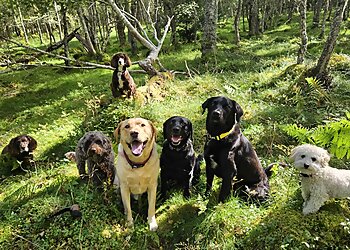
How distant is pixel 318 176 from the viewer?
348 cm

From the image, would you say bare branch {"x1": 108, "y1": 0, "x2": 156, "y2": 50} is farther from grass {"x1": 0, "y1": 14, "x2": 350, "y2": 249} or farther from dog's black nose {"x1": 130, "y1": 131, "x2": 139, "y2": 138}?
dog's black nose {"x1": 130, "y1": 131, "x2": 139, "y2": 138}

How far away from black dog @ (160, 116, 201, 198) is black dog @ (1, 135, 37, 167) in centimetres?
367

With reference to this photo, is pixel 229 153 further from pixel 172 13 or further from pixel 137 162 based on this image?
pixel 172 13

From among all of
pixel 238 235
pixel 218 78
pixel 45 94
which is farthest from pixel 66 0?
pixel 238 235

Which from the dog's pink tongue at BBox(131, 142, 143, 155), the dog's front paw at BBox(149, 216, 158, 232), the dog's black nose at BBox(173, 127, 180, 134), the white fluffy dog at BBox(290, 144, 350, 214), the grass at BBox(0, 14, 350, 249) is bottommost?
the dog's front paw at BBox(149, 216, 158, 232)

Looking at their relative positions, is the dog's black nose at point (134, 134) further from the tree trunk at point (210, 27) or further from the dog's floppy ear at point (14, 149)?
the tree trunk at point (210, 27)

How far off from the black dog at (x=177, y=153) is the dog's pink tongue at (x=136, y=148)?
501 mm

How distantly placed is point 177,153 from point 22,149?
4.00 m

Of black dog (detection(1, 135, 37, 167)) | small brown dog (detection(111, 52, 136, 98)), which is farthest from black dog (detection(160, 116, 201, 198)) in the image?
black dog (detection(1, 135, 37, 167))

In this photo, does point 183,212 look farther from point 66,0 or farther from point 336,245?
point 66,0

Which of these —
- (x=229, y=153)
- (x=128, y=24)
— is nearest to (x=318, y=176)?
(x=229, y=153)

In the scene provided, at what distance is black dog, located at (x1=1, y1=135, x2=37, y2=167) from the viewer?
6547mm

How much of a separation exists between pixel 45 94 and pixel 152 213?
10396mm

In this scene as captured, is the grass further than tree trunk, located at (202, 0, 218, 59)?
No
